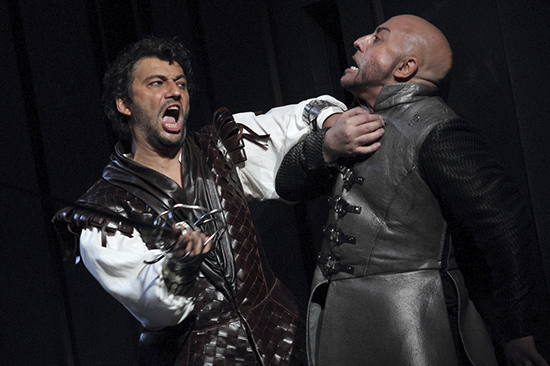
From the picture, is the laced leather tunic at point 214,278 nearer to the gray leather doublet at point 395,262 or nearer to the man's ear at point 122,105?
the man's ear at point 122,105

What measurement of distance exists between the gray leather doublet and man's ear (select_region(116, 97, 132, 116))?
1107 millimetres

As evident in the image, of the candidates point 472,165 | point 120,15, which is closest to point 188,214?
point 472,165

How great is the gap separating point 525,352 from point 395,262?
442 mm

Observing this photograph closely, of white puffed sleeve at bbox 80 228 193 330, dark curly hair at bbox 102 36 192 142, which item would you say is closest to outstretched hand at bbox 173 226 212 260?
white puffed sleeve at bbox 80 228 193 330

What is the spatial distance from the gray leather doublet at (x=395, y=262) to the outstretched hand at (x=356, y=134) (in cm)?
4

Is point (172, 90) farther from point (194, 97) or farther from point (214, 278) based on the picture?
point (194, 97)

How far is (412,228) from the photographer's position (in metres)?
1.70

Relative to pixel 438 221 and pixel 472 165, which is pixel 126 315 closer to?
pixel 438 221

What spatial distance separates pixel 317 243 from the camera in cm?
310

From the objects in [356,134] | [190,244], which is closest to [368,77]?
[356,134]

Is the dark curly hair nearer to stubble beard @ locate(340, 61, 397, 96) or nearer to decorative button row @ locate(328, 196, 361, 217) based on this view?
stubble beard @ locate(340, 61, 397, 96)

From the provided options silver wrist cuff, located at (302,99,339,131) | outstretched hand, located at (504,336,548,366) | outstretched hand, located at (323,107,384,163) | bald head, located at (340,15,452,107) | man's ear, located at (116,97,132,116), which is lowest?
outstretched hand, located at (504,336,548,366)

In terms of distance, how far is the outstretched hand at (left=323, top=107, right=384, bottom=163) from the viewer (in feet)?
5.73

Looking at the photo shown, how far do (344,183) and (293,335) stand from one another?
697mm
